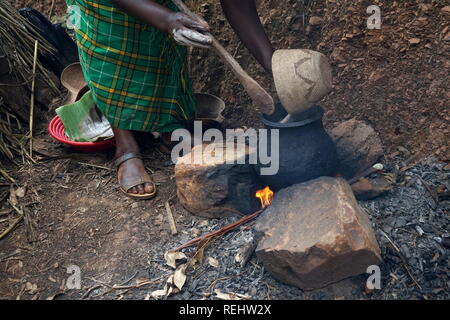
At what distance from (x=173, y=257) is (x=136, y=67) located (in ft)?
3.71

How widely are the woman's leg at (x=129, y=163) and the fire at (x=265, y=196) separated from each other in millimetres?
681

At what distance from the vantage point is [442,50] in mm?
2256

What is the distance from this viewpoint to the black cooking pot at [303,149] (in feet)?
6.68

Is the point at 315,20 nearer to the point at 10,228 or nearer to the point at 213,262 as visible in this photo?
the point at 213,262

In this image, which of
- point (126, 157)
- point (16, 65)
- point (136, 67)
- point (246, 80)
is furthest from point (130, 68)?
point (16, 65)

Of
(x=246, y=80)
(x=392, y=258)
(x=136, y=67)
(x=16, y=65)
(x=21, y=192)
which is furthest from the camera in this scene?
(x=16, y=65)

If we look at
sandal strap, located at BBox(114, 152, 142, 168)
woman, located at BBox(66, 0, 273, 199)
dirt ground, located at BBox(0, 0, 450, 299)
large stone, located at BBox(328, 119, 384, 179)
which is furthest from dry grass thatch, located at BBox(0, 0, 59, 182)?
large stone, located at BBox(328, 119, 384, 179)

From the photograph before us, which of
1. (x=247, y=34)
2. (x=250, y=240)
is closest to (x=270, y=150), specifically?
(x=250, y=240)

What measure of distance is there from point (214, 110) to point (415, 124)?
1.34m

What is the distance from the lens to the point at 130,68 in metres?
2.44

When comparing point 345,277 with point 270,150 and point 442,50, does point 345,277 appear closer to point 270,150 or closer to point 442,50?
point 270,150

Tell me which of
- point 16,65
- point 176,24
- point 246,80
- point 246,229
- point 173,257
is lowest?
point 246,229

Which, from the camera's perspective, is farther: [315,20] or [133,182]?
[315,20]

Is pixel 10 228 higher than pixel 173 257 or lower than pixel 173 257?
higher
